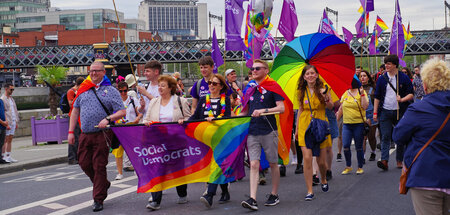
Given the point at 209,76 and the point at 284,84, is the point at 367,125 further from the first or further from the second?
the point at 209,76

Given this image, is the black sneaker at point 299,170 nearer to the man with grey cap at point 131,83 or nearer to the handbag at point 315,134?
the handbag at point 315,134

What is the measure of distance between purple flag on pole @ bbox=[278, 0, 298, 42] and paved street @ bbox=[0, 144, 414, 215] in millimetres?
4336

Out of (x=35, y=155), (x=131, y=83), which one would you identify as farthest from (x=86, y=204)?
(x=35, y=155)

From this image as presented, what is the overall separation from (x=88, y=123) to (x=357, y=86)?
16.0ft

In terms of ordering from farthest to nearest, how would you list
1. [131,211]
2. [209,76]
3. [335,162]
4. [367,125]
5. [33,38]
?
1. [33,38]
2. [335,162]
3. [367,125]
4. [209,76]
5. [131,211]

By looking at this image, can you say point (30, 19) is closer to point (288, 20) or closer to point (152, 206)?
point (288, 20)

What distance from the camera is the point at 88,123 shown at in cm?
738

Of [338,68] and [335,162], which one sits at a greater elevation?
[338,68]

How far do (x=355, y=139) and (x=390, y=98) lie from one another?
0.96m

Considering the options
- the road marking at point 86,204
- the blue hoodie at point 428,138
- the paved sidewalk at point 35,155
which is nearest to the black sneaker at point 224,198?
the road marking at point 86,204

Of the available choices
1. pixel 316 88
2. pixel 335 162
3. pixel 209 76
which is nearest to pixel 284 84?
pixel 316 88

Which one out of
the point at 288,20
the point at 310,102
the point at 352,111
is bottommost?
the point at 352,111

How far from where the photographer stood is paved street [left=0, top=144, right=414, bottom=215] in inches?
273

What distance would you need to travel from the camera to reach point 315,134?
7.56 m
